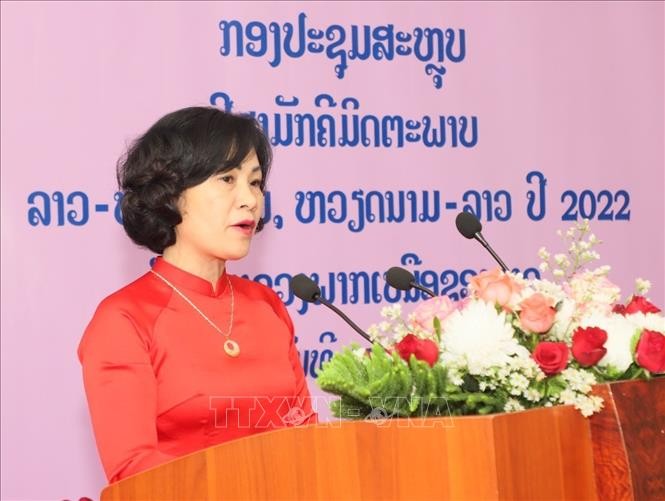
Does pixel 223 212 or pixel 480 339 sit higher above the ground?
pixel 223 212

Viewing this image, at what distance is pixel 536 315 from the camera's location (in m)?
1.45

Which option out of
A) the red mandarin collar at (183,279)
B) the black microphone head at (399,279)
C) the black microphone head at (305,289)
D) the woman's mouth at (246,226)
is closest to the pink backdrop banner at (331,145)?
the red mandarin collar at (183,279)

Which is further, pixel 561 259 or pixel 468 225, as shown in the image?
pixel 468 225

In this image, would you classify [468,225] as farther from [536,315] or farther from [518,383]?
[518,383]

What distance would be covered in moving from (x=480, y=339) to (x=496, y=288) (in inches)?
5.5

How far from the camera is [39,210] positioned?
3031mm

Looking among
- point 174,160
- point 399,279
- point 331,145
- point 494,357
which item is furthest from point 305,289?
point 331,145

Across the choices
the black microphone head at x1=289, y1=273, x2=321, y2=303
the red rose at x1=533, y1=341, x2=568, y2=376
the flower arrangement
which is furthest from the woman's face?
the red rose at x1=533, y1=341, x2=568, y2=376

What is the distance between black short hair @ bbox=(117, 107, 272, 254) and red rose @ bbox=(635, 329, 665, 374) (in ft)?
3.34

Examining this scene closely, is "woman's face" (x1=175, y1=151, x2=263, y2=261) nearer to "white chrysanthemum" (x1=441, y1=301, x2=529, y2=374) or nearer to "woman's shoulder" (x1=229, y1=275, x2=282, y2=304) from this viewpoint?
"woman's shoulder" (x1=229, y1=275, x2=282, y2=304)

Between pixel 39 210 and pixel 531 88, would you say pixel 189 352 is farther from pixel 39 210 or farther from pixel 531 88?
pixel 531 88

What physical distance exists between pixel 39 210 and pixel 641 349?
6.78ft

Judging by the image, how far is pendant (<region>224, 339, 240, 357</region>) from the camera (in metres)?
2.18

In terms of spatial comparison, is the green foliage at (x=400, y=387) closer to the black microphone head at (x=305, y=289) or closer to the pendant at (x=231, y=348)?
the black microphone head at (x=305, y=289)
